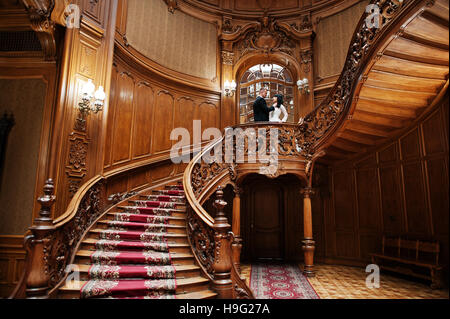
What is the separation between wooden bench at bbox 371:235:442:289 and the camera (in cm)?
466

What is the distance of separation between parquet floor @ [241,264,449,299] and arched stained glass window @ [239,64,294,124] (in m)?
4.57

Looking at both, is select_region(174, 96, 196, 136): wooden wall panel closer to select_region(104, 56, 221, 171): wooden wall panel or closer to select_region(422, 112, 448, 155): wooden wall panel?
select_region(104, 56, 221, 171): wooden wall panel

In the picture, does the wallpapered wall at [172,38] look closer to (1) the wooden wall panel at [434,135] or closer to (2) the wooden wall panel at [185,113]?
(2) the wooden wall panel at [185,113]

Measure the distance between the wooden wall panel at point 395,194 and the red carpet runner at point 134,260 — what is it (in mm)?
4651

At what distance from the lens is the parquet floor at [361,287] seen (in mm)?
4215

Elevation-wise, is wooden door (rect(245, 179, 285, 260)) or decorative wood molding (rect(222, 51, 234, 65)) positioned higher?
decorative wood molding (rect(222, 51, 234, 65))

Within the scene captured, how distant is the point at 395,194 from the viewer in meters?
5.85

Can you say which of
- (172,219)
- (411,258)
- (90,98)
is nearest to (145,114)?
(90,98)

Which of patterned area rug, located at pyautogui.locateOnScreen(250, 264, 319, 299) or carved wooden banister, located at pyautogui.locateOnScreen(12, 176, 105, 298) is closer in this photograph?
carved wooden banister, located at pyautogui.locateOnScreen(12, 176, 105, 298)

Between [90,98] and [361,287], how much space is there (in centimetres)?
557

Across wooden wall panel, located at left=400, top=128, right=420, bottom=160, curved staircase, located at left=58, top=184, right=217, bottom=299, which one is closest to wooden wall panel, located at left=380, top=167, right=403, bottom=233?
wooden wall panel, located at left=400, top=128, right=420, bottom=160

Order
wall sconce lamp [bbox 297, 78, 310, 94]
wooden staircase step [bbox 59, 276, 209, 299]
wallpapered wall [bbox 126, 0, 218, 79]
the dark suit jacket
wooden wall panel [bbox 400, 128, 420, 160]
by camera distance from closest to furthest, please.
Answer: wooden staircase step [bbox 59, 276, 209, 299], wooden wall panel [bbox 400, 128, 420, 160], the dark suit jacket, wallpapered wall [bbox 126, 0, 218, 79], wall sconce lamp [bbox 297, 78, 310, 94]

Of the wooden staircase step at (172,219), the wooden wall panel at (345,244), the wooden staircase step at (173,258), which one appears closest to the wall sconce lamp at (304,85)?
the wooden wall panel at (345,244)

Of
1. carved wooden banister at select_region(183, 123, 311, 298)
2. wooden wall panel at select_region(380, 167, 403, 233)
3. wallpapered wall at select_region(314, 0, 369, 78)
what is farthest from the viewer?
wallpapered wall at select_region(314, 0, 369, 78)
